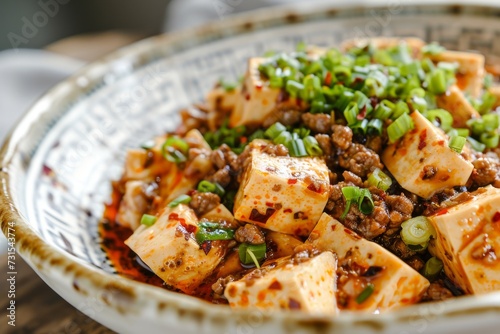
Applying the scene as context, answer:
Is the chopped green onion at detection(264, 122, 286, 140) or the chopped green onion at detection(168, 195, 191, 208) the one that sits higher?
the chopped green onion at detection(264, 122, 286, 140)

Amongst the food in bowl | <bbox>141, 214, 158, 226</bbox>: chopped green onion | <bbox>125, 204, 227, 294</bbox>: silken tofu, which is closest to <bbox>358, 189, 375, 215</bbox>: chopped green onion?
the food in bowl

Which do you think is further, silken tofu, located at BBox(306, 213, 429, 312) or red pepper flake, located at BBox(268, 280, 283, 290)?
silken tofu, located at BBox(306, 213, 429, 312)

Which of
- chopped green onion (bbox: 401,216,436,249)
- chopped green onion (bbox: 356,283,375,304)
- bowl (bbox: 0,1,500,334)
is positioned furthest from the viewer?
chopped green onion (bbox: 401,216,436,249)

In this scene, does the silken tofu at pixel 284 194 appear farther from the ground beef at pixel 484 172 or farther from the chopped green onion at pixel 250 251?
the ground beef at pixel 484 172

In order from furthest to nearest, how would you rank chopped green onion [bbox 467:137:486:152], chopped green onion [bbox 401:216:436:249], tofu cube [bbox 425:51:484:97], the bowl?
1. tofu cube [bbox 425:51:484:97]
2. chopped green onion [bbox 467:137:486:152]
3. chopped green onion [bbox 401:216:436:249]
4. the bowl

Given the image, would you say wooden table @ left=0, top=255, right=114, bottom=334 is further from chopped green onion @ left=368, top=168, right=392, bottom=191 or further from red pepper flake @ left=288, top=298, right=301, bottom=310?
chopped green onion @ left=368, top=168, right=392, bottom=191

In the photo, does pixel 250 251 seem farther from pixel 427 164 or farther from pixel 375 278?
pixel 427 164

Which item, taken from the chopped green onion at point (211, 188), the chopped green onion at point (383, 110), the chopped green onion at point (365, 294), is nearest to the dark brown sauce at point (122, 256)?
the chopped green onion at point (211, 188)

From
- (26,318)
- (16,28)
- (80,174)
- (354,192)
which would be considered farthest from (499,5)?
(16,28)

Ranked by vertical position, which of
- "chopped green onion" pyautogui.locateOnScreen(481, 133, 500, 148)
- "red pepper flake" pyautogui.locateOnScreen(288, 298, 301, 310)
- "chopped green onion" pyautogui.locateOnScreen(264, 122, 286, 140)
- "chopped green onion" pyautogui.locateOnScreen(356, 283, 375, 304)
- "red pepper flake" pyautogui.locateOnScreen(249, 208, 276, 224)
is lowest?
"chopped green onion" pyautogui.locateOnScreen(356, 283, 375, 304)
